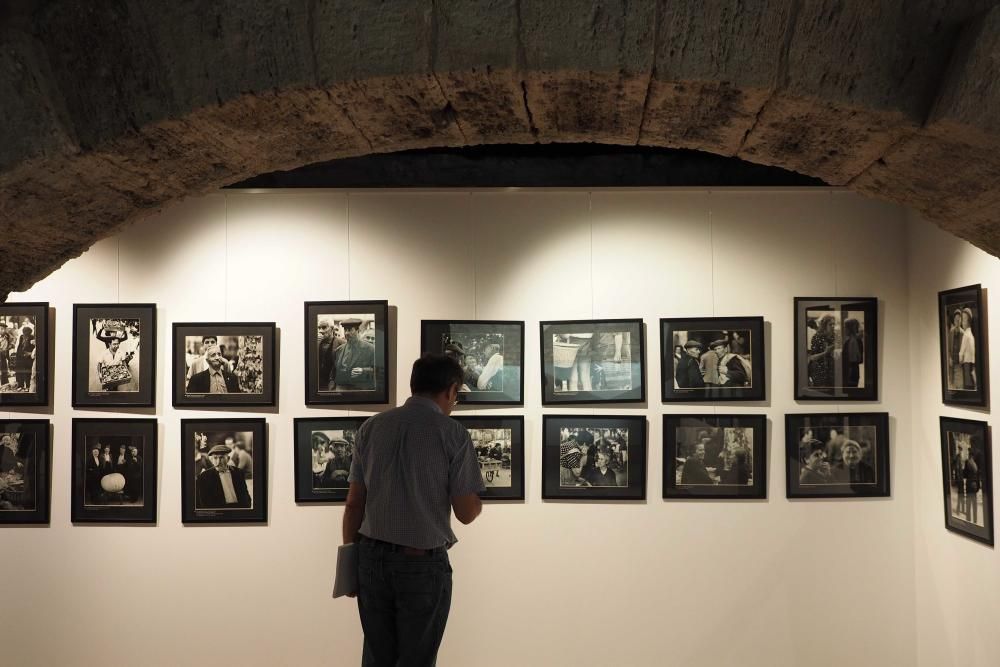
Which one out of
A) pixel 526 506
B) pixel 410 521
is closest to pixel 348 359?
pixel 526 506

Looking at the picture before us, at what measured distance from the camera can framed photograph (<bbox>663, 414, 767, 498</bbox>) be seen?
5273 millimetres

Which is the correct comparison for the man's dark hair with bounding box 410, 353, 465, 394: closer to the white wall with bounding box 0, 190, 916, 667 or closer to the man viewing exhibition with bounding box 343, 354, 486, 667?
the man viewing exhibition with bounding box 343, 354, 486, 667

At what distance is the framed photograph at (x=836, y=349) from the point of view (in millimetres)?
5289

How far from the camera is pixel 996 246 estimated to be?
94.5 inches

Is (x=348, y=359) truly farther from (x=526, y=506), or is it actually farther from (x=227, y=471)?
(x=526, y=506)

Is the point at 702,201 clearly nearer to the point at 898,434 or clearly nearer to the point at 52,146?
the point at 898,434

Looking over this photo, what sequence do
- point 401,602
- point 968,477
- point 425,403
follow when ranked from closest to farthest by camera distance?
point 401,602 → point 425,403 → point 968,477

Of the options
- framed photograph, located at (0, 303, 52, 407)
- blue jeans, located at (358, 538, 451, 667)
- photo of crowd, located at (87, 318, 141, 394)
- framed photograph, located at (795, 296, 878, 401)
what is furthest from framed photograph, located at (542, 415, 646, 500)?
framed photograph, located at (0, 303, 52, 407)

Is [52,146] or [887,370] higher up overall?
[52,146]

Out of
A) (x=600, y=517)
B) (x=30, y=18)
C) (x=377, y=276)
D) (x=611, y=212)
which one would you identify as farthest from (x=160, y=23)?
(x=600, y=517)

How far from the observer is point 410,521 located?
3.54 meters

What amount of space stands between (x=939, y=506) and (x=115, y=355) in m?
5.38

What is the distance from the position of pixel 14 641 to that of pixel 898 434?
603 centimetres

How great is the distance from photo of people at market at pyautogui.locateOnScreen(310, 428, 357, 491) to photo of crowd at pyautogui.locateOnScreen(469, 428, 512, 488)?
2.74 feet
